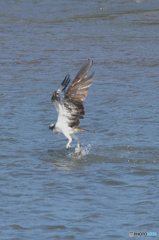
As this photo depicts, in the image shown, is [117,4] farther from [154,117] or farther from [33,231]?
[33,231]

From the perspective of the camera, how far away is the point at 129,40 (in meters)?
17.8

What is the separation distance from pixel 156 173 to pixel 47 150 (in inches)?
78.8

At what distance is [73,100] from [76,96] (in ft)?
0.29

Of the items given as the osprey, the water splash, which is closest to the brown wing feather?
the osprey

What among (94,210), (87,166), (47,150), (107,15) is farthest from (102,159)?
(107,15)

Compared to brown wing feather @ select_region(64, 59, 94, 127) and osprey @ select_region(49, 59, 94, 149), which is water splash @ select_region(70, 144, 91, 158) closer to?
osprey @ select_region(49, 59, 94, 149)

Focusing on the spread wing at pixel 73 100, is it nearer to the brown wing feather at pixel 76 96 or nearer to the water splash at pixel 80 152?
the brown wing feather at pixel 76 96

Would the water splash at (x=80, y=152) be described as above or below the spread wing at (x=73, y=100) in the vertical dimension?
below

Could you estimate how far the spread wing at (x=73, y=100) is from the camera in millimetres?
8373

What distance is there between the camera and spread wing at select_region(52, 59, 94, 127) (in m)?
8.37

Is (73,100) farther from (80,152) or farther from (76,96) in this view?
(80,152)

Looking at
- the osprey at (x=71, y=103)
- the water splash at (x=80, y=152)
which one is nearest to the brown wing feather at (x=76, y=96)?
the osprey at (x=71, y=103)

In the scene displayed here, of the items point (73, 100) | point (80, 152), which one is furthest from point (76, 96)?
point (80, 152)

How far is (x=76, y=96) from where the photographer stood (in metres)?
8.55
